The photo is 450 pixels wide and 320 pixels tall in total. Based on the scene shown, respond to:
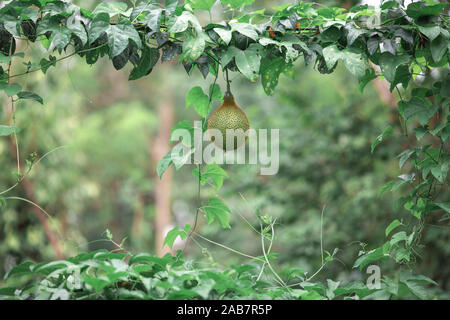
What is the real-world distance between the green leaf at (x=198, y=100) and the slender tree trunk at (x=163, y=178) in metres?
5.67

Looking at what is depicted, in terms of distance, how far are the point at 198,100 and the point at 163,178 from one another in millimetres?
6153

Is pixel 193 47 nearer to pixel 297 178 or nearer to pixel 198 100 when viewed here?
pixel 198 100

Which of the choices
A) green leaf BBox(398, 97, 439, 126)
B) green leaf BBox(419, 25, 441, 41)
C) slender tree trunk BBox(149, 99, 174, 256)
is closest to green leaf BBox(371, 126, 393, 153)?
green leaf BBox(398, 97, 439, 126)

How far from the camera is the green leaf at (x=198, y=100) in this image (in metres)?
1.46

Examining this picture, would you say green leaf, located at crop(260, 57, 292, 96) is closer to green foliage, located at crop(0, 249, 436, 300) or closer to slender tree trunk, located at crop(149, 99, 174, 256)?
green foliage, located at crop(0, 249, 436, 300)

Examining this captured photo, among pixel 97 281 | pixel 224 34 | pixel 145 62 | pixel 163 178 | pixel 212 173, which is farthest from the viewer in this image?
pixel 163 178

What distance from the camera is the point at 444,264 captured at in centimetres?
281

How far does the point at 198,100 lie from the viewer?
1.47 metres

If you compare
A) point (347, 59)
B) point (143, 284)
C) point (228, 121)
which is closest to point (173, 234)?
point (143, 284)

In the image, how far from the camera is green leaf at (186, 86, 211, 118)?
1461mm


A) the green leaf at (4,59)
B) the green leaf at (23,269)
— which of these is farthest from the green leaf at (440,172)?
the green leaf at (4,59)

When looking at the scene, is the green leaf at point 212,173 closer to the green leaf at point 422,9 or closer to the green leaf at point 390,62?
the green leaf at point 390,62

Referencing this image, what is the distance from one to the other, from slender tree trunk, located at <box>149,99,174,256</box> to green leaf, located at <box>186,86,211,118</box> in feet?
18.6

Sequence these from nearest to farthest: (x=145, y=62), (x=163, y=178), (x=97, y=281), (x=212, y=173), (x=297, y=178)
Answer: (x=97, y=281) < (x=145, y=62) < (x=212, y=173) < (x=297, y=178) < (x=163, y=178)
